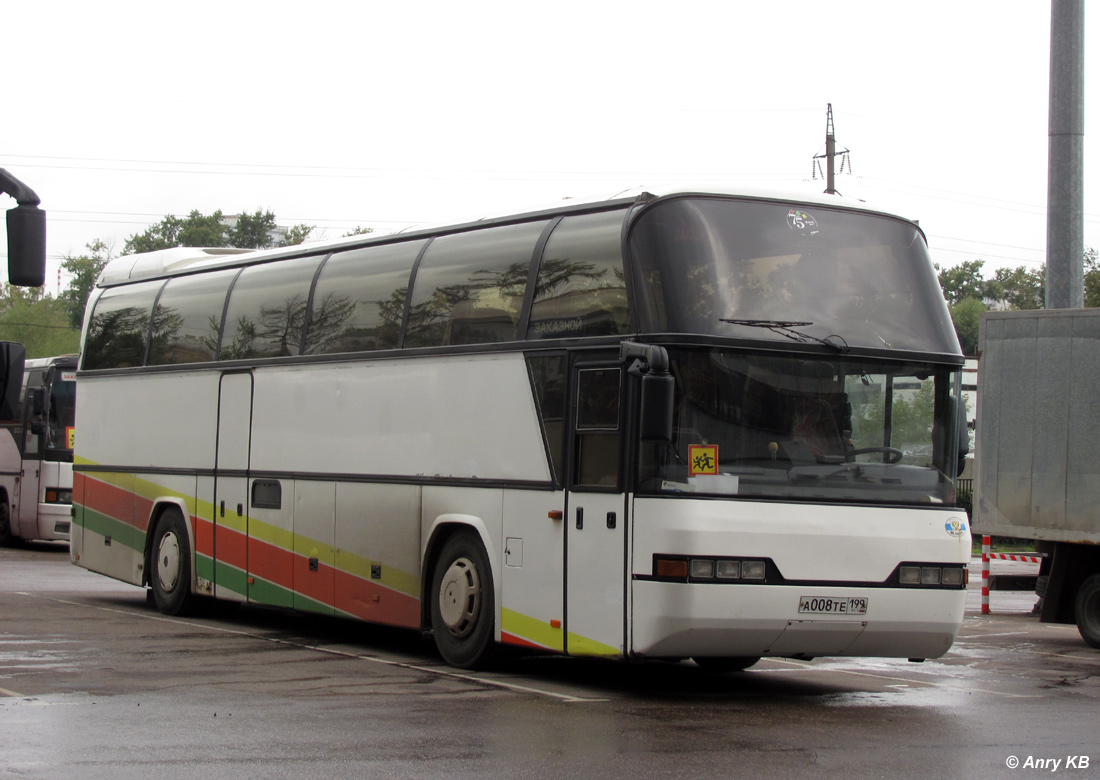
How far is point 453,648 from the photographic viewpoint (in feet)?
39.1

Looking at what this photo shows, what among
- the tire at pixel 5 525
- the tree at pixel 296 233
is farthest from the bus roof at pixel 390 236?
the tree at pixel 296 233

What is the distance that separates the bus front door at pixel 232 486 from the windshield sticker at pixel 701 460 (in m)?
6.31

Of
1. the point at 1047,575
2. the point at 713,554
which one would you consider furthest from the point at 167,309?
the point at 1047,575

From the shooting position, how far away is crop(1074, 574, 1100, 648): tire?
50.8 feet

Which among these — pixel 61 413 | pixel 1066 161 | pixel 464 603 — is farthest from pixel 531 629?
pixel 61 413

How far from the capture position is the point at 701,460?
9.95m

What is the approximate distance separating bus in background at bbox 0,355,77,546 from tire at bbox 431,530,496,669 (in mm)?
17171

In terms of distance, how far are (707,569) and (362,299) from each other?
4.93 m

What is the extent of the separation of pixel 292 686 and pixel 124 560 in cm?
718

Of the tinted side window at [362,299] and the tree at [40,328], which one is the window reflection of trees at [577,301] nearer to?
the tinted side window at [362,299]

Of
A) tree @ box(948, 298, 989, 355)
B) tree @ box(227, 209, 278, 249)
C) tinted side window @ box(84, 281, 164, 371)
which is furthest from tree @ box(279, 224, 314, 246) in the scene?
tinted side window @ box(84, 281, 164, 371)

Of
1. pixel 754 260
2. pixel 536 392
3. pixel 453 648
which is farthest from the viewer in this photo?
pixel 453 648

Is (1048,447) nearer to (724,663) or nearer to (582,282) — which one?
(724,663)

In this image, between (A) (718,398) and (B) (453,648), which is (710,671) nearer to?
(B) (453,648)
